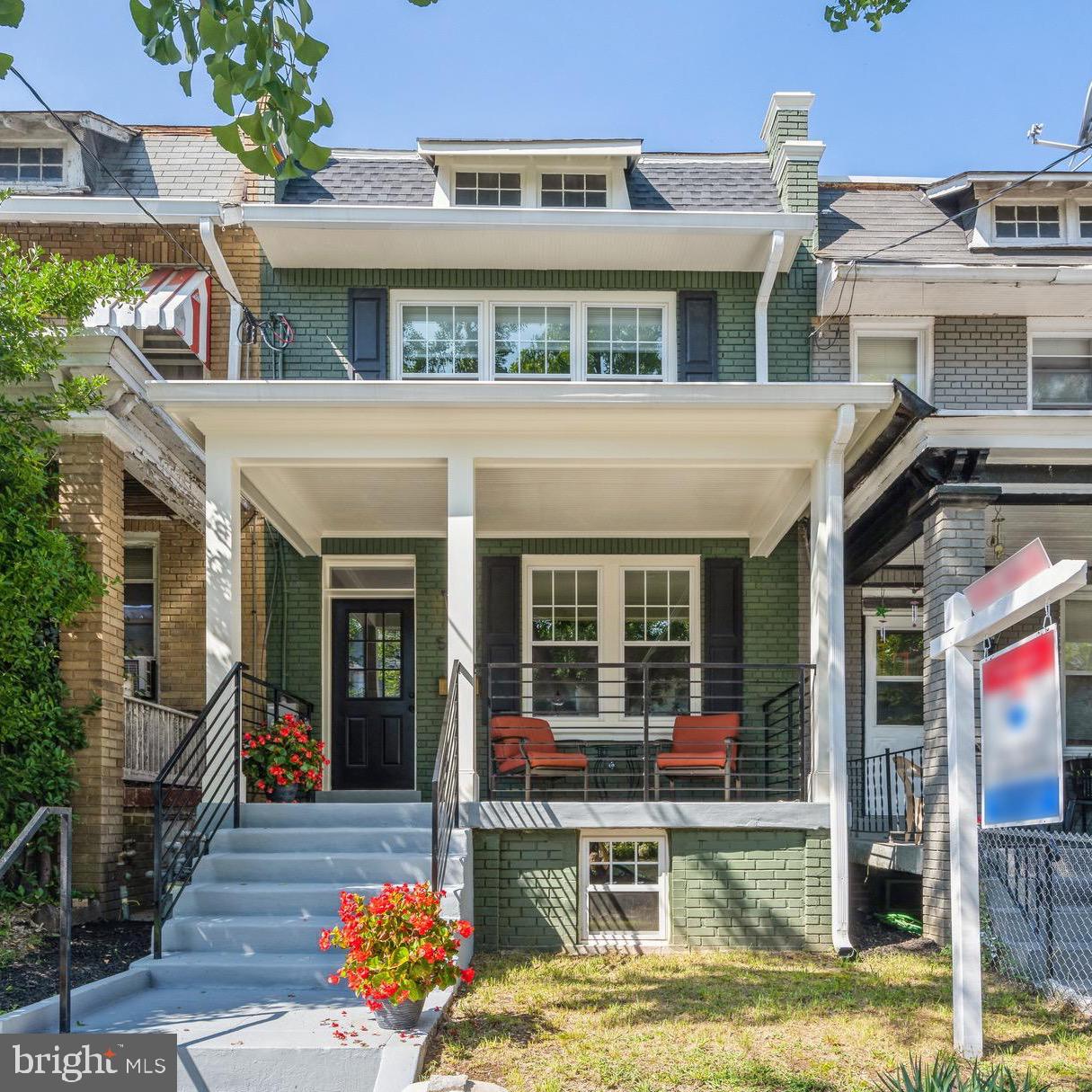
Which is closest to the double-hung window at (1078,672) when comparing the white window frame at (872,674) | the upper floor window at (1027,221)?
the white window frame at (872,674)

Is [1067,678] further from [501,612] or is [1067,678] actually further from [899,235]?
[501,612]

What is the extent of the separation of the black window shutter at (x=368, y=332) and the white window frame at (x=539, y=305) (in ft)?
0.34

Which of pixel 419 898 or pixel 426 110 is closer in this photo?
pixel 419 898

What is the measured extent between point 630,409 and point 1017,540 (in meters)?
5.23

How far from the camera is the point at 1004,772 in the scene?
5363 mm

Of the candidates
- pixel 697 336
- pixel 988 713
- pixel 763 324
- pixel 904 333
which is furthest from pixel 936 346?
pixel 988 713

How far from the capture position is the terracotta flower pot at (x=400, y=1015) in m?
6.16

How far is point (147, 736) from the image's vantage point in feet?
35.7

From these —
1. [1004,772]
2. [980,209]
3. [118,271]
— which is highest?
[980,209]

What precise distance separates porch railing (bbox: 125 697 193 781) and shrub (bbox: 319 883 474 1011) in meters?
4.53

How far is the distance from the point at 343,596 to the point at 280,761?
361 cm

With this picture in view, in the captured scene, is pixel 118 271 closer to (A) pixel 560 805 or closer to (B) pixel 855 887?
(A) pixel 560 805

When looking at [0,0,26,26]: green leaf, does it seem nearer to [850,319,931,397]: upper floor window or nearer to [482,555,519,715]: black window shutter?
[482,555,519,715]: black window shutter

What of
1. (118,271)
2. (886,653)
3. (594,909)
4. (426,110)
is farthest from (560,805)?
(426,110)
